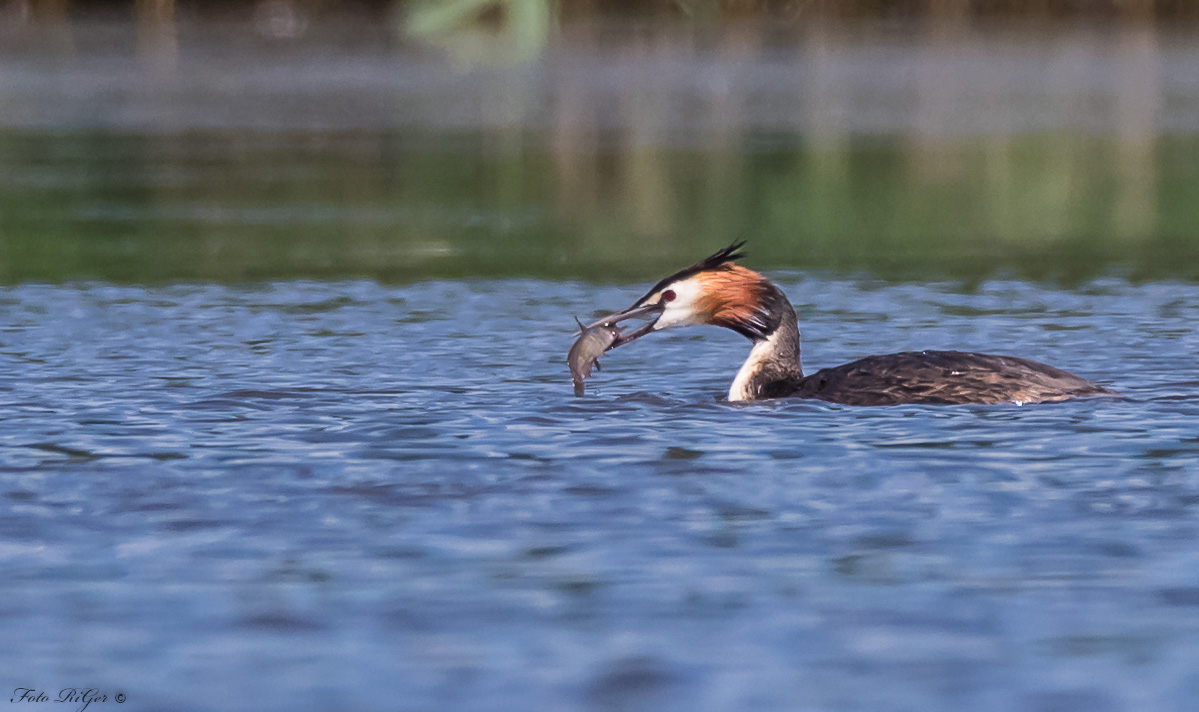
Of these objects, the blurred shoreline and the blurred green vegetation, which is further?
the blurred shoreline

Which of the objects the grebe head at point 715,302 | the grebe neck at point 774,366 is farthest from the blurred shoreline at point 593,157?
the grebe neck at point 774,366

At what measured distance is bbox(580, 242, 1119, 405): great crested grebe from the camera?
32.4 feet

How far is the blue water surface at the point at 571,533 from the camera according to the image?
5.89 metres

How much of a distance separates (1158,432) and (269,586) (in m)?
3.86

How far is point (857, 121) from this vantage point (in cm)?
3127

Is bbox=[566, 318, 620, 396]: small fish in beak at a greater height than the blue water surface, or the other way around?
bbox=[566, 318, 620, 396]: small fish in beak

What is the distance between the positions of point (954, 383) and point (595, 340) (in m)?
1.57

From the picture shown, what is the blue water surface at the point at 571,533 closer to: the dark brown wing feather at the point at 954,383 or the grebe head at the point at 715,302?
the dark brown wing feather at the point at 954,383

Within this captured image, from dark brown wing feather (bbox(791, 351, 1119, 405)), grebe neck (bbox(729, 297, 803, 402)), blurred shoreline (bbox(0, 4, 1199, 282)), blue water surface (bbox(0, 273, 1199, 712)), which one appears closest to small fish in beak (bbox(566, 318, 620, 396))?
blue water surface (bbox(0, 273, 1199, 712))

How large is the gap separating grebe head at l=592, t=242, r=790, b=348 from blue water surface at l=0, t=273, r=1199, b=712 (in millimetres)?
341

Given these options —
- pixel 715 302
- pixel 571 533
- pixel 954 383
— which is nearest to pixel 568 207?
pixel 715 302

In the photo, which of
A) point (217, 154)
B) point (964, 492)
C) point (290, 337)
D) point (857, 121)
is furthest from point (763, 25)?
point (964, 492)

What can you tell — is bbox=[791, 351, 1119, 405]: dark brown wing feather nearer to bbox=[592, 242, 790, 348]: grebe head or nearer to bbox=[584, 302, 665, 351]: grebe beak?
bbox=[592, 242, 790, 348]: grebe head

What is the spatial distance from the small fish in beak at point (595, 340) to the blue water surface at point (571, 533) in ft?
0.59
